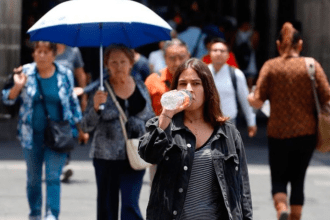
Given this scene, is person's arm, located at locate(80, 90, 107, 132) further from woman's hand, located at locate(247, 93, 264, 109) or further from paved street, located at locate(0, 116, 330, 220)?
paved street, located at locate(0, 116, 330, 220)

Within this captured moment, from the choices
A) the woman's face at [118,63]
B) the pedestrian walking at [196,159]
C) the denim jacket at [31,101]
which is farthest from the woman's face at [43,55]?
the pedestrian walking at [196,159]

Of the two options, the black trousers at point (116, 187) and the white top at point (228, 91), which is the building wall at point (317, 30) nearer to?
the white top at point (228, 91)

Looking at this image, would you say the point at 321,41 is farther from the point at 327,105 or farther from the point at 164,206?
the point at 164,206

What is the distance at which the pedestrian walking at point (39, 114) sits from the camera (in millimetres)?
7676

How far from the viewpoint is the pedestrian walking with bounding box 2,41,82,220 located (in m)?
7.68

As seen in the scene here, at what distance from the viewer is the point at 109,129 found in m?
6.84

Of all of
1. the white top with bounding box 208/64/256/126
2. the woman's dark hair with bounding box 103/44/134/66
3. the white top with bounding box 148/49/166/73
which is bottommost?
the white top with bounding box 148/49/166/73

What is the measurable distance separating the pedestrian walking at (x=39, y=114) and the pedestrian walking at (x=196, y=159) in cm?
304

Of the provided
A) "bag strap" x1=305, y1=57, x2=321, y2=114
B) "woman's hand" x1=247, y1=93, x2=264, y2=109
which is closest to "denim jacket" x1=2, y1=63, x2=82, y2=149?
"woman's hand" x1=247, y1=93, x2=264, y2=109

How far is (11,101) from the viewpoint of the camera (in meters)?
7.64

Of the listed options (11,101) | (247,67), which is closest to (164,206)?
(11,101)

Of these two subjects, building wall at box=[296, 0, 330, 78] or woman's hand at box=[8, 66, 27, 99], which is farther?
building wall at box=[296, 0, 330, 78]

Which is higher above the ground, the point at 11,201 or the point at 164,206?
the point at 164,206

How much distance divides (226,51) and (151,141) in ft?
13.9
